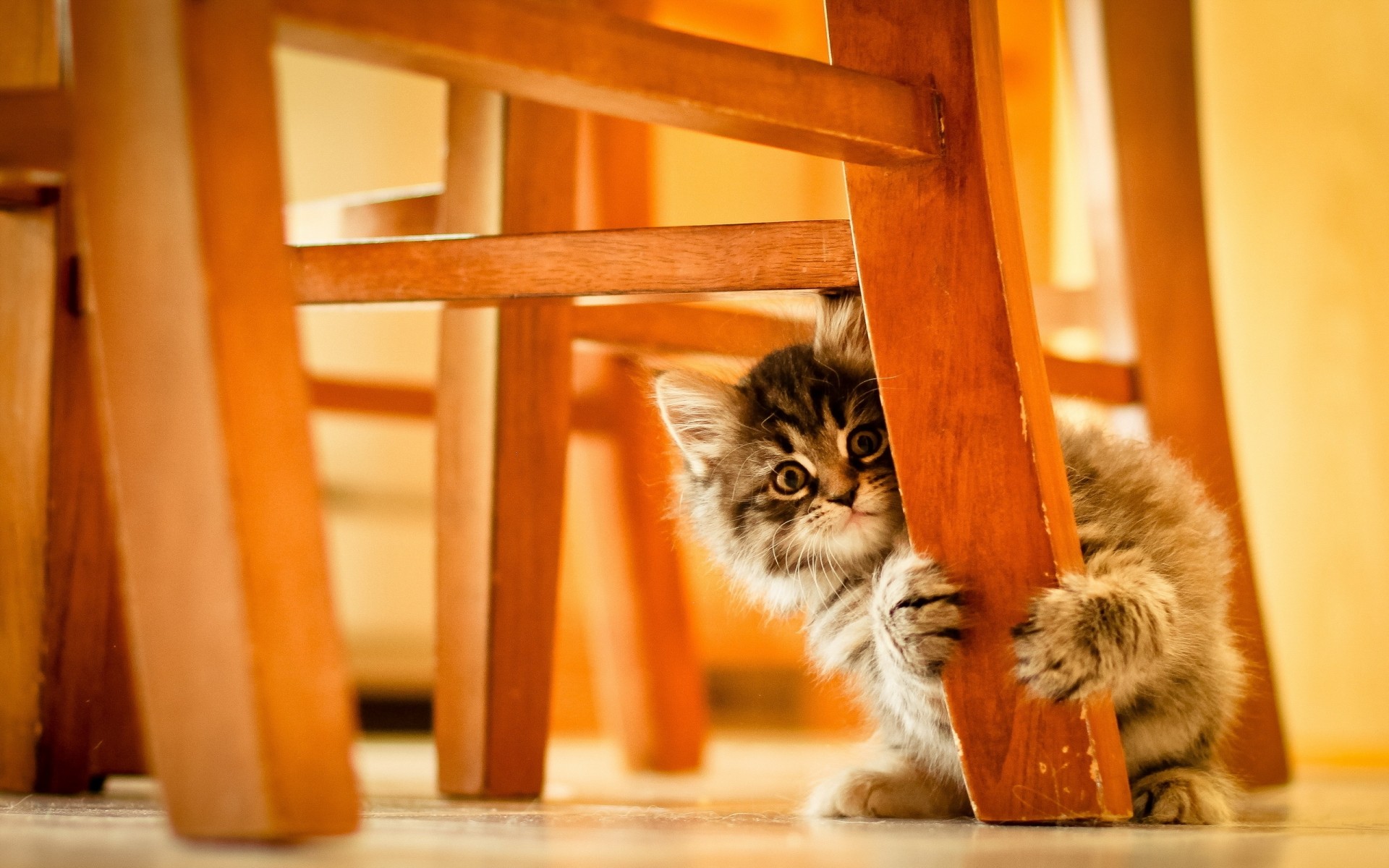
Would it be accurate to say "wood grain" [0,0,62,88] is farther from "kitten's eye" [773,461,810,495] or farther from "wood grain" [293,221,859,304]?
"kitten's eye" [773,461,810,495]

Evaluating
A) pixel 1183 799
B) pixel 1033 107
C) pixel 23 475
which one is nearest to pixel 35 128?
pixel 23 475

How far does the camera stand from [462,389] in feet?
4.21

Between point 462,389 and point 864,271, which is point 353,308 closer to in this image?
point 462,389

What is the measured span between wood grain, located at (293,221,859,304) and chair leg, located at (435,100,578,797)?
371mm

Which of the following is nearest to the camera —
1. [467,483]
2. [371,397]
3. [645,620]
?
[467,483]

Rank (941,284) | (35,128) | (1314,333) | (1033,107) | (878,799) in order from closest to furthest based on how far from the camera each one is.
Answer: (35,128) → (941,284) → (878,799) → (1314,333) → (1033,107)

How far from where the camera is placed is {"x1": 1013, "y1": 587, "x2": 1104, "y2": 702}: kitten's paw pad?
882 millimetres

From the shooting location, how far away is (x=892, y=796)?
1183 millimetres

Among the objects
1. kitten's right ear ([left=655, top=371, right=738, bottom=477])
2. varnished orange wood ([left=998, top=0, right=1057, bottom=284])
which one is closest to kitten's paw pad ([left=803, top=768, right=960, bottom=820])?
kitten's right ear ([left=655, top=371, right=738, bottom=477])

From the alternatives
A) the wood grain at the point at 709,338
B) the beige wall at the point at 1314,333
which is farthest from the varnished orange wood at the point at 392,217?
the beige wall at the point at 1314,333

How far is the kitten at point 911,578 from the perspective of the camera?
3.04 feet

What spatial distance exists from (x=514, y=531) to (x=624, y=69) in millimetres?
639

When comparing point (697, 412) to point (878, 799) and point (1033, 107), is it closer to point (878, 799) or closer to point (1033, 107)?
point (878, 799)

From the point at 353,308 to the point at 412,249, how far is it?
5.0 inches
